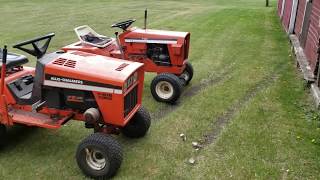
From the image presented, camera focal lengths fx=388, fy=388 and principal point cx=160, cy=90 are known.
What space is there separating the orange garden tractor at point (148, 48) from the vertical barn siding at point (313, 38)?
264 cm

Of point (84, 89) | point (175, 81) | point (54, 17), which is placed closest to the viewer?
point (84, 89)

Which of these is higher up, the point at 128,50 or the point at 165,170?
the point at 128,50

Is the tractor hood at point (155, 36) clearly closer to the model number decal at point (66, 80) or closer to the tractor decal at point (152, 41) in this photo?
the tractor decal at point (152, 41)

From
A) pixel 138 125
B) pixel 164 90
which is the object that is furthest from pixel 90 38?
pixel 138 125

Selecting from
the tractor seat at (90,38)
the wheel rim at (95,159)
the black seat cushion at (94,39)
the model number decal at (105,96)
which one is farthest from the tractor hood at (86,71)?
the black seat cushion at (94,39)

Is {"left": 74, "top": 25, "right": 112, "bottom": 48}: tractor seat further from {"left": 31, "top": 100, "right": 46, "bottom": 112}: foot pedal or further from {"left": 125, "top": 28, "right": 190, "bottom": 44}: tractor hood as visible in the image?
{"left": 31, "top": 100, "right": 46, "bottom": 112}: foot pedal

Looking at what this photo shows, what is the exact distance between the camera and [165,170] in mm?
4602

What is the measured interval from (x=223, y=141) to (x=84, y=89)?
2.07 m

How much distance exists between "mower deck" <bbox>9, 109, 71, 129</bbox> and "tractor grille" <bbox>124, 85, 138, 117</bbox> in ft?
2.39

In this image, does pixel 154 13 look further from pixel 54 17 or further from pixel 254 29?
pixel 254 29

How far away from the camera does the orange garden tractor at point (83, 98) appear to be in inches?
171

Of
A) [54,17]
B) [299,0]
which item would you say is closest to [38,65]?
[299,0]

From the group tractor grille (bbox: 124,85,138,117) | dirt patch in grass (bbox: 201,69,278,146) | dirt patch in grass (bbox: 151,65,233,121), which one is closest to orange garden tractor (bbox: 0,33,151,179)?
tractor grille (bbox: 124,85,138,117)

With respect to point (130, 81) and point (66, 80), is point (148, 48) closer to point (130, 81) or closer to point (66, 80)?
point (130, 81)
